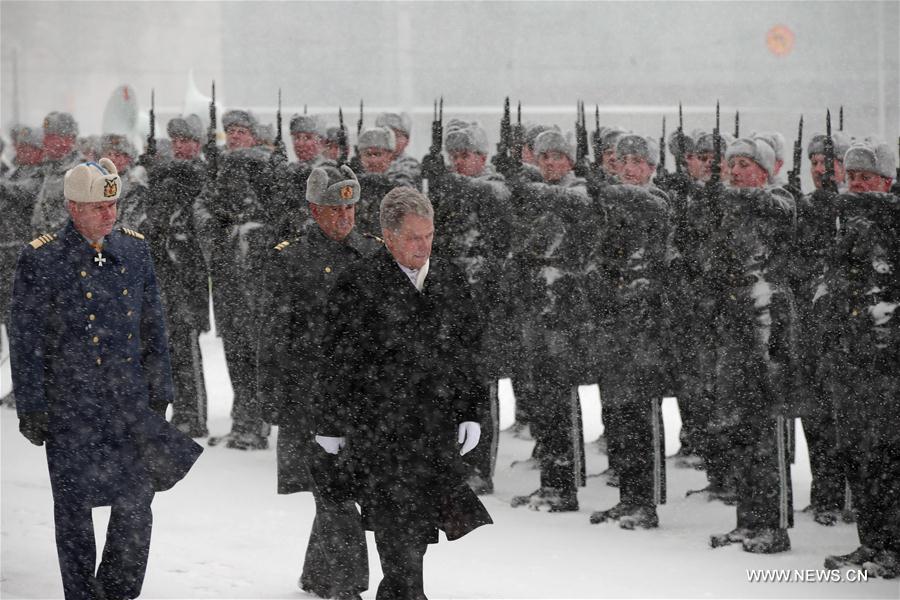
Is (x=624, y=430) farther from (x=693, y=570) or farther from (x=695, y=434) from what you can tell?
(x=695, y=434)

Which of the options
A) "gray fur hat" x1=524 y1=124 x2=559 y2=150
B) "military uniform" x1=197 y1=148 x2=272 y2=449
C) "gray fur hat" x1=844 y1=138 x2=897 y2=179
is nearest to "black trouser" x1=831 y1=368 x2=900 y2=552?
"gray fur hat" x1=844 y1=138 x2=897 y2=179

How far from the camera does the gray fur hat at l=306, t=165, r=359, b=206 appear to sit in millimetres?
6770

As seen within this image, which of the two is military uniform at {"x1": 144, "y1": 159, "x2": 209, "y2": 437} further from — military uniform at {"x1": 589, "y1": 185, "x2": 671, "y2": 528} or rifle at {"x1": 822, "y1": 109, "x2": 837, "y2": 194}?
rifle at {"x1": 822, "y1": 109, "x2": 837, "y2": 194}

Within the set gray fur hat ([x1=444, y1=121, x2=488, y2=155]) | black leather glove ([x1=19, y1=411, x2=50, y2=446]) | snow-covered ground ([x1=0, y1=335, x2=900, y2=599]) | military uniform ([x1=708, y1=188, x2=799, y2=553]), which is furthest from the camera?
gray fur hat ([x1=444, y1=121, x2=488, y2=155])

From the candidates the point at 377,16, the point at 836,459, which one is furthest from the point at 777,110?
the point at 836,459

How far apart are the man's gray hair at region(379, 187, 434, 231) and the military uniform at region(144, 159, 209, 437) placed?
220 inches

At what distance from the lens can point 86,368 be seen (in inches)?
237

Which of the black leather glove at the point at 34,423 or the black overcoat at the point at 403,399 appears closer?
the black overcoat at the point at 403,399

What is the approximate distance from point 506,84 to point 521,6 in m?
1.27

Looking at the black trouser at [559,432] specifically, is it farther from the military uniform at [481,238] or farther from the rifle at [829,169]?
the rifle at [829,169]

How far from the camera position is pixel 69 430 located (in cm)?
598

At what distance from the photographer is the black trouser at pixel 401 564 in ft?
17.6

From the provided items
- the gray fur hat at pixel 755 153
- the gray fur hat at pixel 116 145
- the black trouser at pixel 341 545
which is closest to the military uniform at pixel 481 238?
the gray fur hat at pixel 755 153

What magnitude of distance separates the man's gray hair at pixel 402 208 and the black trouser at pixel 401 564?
113 cm
